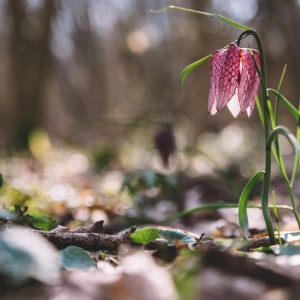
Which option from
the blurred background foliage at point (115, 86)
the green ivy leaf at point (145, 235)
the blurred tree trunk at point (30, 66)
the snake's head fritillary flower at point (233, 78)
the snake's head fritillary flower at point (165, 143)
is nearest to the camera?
the green ivy leaf at point (145, 235)

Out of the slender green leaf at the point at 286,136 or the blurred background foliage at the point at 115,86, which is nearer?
the slender green leaf at the point at 286,136

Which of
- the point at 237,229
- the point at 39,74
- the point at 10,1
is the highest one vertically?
the point at 10,1

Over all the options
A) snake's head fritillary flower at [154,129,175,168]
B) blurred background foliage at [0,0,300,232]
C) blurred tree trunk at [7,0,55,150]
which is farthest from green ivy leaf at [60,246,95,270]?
blurred tree trunk at [7,0,55,150]

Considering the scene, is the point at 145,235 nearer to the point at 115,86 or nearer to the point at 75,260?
the point at 75,260

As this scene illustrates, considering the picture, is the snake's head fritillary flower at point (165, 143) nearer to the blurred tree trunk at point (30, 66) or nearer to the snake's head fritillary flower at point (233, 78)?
the snake's head fritillary flower at point (233, 78)

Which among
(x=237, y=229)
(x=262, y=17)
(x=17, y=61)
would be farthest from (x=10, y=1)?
(x=237, y=229)

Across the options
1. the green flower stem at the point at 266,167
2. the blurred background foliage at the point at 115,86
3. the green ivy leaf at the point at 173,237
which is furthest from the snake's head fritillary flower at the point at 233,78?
the blurred background foliage at the point at 115,86

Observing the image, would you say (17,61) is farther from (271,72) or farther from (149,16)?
(271,72)
